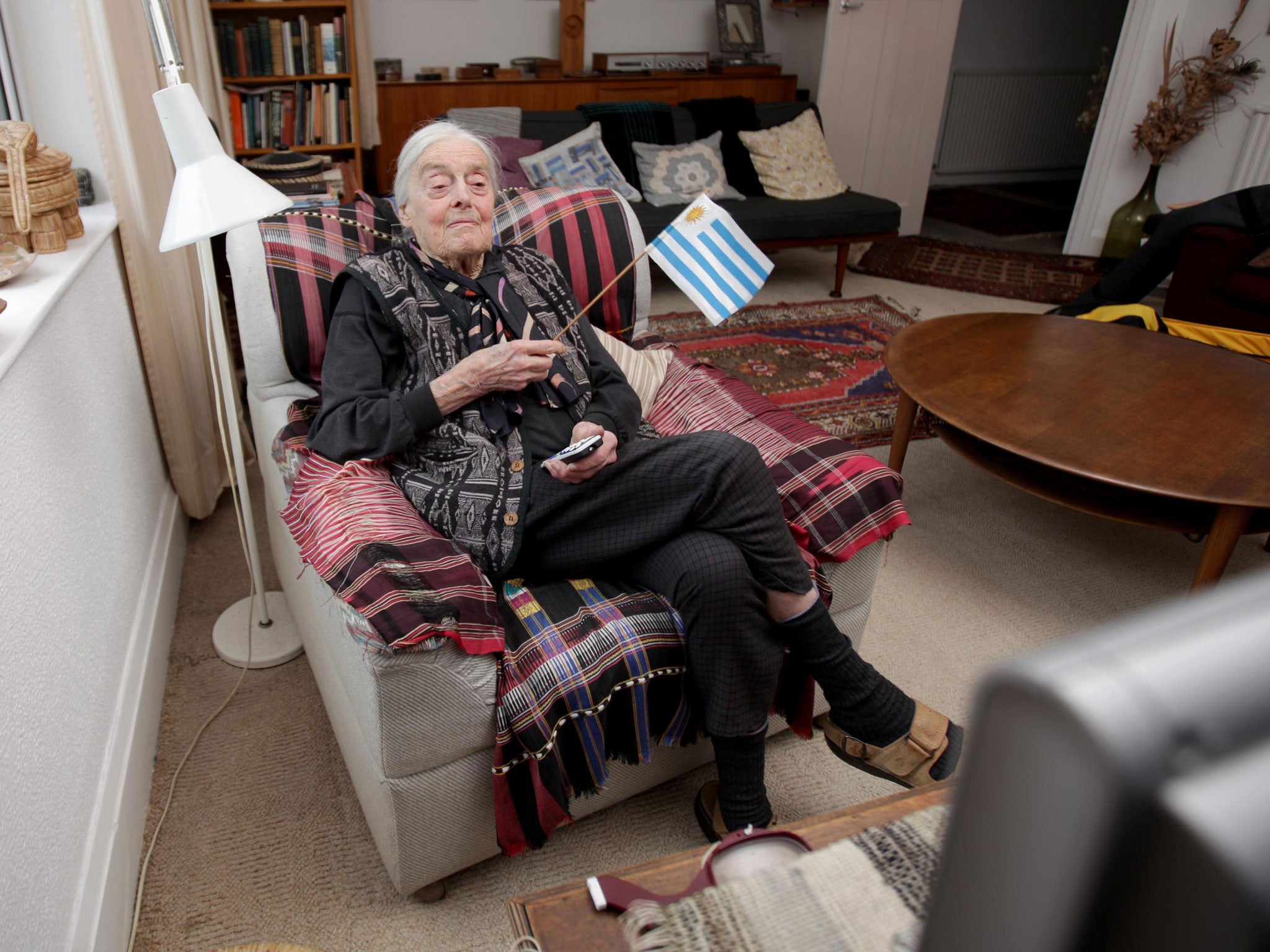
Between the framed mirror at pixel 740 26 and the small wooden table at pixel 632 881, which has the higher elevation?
the framed mirror at pixel 740 26

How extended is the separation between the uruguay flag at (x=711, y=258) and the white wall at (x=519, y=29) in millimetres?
3749

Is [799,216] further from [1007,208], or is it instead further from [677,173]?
[1007,208]

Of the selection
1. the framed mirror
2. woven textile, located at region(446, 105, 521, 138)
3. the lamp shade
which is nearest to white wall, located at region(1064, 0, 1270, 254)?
the framed mirror

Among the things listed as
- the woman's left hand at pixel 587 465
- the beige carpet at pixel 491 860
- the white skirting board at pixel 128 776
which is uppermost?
the woman's left hand at pixel 587 465

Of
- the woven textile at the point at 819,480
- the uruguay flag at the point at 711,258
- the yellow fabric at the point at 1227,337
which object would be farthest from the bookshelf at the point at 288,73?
the yellow fabric at the point at 1227,337

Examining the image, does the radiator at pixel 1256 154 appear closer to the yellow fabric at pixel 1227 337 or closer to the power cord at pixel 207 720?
the yellow fabric at pixel 1227 337

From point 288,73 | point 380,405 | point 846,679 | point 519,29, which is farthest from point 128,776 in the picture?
point 519,29

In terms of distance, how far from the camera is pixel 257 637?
6.23 feet

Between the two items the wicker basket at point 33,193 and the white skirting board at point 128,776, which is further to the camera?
the wicker basket at point 33,193

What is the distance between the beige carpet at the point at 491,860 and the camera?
1.33m

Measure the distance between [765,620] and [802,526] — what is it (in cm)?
22

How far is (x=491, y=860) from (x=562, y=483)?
2.06 feet

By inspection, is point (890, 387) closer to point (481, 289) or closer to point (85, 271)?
point (481, 289)

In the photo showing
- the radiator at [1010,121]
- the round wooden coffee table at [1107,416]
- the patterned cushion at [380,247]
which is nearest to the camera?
the patterned cushion at [380,247]
